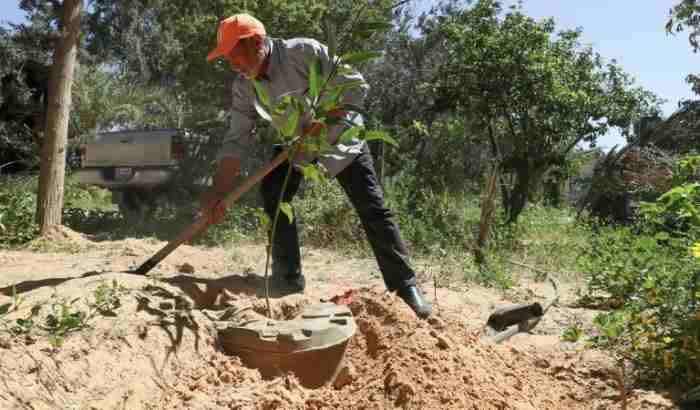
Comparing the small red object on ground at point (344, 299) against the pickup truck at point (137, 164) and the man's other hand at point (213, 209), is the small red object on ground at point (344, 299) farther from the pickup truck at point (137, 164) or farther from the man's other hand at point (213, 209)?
the pickup truck at point (137, 164)

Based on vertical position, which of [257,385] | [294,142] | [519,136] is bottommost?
[257,385]

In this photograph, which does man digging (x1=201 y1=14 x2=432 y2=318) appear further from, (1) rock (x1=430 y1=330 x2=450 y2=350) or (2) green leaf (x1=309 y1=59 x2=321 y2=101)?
(2) green leaf (x1=309 y1=59 x2=321 y2=101)

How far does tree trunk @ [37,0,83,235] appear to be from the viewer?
6.64m

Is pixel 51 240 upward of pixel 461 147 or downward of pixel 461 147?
downward

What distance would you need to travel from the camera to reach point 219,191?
3086 mm

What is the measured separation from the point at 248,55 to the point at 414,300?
5.17 ft

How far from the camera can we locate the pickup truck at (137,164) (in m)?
9.57

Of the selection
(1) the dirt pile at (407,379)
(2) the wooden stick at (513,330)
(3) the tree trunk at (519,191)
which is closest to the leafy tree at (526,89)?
(3) the tree trunk at (519,191)

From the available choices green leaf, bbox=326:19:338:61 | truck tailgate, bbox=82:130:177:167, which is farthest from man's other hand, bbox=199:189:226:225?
truck tailgate, bbox=82:130:177:167

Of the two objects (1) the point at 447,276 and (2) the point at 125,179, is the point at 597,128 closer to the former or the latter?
(1) the point at 447,276

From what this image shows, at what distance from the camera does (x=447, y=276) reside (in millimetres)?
5098

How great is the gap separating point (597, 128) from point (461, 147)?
3.17m

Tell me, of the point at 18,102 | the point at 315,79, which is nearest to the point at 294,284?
the point at 315,79

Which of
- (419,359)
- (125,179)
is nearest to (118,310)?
(419,359)
